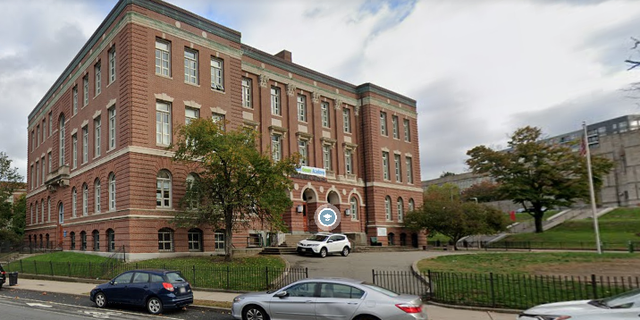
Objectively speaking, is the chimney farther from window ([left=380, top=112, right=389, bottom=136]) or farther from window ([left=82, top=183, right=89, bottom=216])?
window ([left=82, top=183, right=89, bottom=216])

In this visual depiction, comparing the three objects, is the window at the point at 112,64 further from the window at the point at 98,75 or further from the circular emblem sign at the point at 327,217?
the circular emblem sign at the point at 327,217

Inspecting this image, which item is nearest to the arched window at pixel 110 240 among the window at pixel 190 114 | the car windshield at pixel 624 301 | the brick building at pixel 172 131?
the brick building at pixel 172 131

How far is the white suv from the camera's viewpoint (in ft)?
102

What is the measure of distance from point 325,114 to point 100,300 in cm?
3325

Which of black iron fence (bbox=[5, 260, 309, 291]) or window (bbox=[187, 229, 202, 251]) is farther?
window (bbox=[187, 229, 202, 251])

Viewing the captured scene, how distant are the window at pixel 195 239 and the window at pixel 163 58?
409 inches

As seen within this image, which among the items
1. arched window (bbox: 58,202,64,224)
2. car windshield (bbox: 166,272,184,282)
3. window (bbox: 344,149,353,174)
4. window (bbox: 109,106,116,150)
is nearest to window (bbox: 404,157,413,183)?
window (bbox: 344,149,353,174)

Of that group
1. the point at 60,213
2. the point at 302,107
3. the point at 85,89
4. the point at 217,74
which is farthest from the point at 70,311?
the point at 302,107

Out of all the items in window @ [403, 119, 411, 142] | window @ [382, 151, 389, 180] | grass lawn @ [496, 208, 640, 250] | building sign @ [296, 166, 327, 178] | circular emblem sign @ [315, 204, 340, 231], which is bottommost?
grass lawn @ [496, 208, 640, 250]

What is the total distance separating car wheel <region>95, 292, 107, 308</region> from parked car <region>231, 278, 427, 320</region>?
612cm

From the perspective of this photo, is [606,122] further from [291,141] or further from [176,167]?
[176,167]

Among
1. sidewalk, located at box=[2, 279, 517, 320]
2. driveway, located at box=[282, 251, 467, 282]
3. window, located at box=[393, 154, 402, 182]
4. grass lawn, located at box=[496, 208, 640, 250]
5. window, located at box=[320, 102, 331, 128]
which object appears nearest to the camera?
sidewalk, located at box=[2, 279, 517, 320]

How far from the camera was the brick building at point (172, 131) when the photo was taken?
97.0ft

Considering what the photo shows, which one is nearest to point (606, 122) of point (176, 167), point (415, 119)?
point (415, 119)
